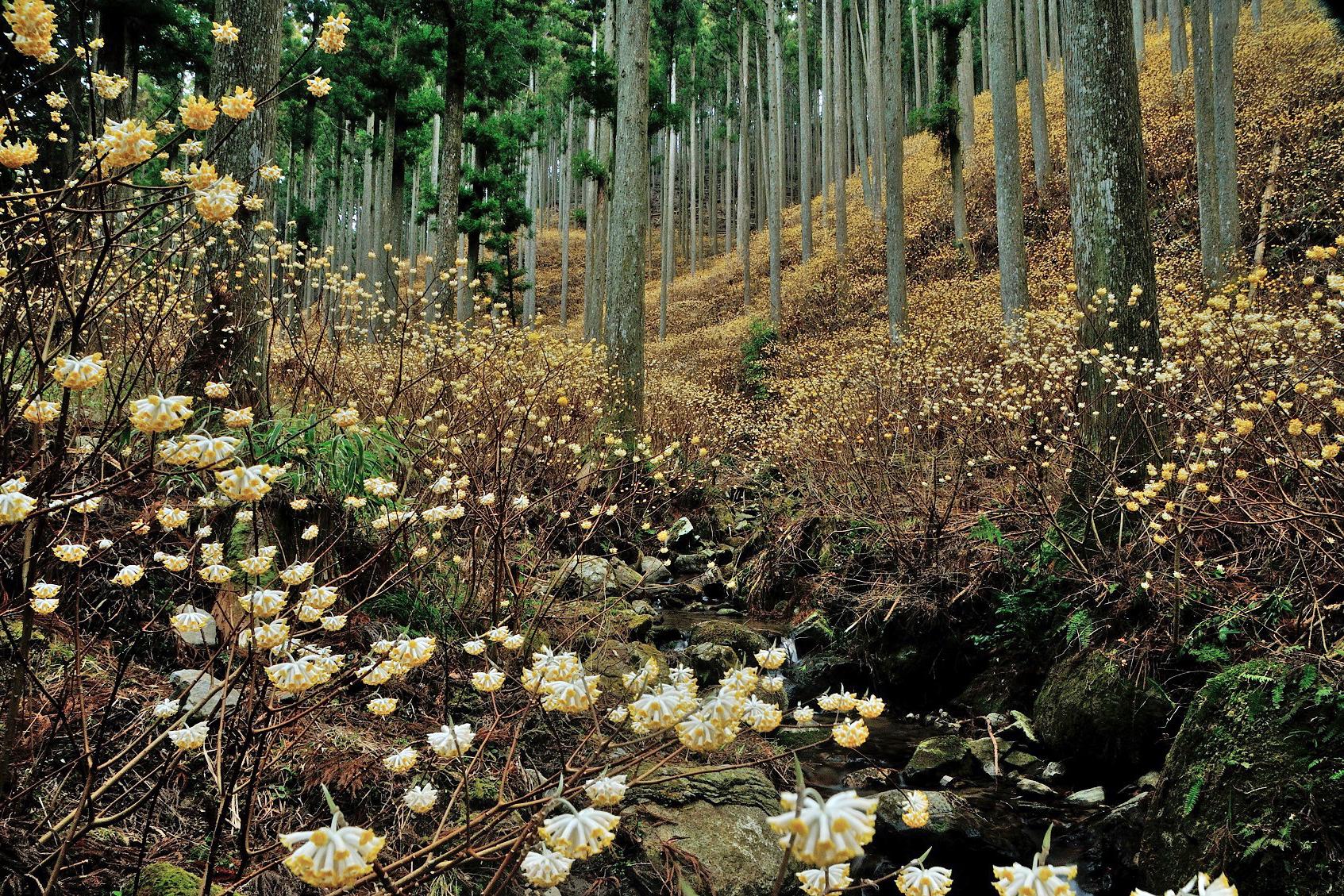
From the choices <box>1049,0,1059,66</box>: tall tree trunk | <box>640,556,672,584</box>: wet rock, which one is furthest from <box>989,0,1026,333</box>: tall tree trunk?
<box>1049,0,1059,66</box>: tall tree trunk

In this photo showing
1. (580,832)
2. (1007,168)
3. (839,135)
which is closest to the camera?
(580,832)

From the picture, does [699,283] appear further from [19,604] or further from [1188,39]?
[19,604]

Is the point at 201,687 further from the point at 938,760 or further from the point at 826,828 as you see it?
the point at 938,760

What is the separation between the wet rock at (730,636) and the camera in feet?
16.8

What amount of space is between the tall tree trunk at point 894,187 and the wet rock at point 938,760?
8228 mm

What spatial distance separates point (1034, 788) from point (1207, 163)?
964 centimetres

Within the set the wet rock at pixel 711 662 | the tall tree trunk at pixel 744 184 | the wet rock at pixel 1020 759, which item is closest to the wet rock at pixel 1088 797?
the wet rock at pixel 1020 759

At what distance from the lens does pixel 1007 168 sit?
991cm

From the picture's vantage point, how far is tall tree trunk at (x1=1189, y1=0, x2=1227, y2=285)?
30.9 ft

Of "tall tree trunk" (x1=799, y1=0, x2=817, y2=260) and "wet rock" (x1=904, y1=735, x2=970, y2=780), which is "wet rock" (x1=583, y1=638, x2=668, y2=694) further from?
"tall tree trunk" (x1=799, y1=0, x2=817, y2=260)

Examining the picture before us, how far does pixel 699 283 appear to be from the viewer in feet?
92.2

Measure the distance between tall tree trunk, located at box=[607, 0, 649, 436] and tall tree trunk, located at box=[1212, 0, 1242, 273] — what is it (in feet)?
23.3

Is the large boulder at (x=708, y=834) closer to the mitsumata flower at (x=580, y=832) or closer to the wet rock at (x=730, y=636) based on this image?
the mitsumata flower at (x=580, y=832)

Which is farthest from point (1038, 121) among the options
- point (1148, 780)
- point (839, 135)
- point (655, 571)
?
point (1148, 780)
